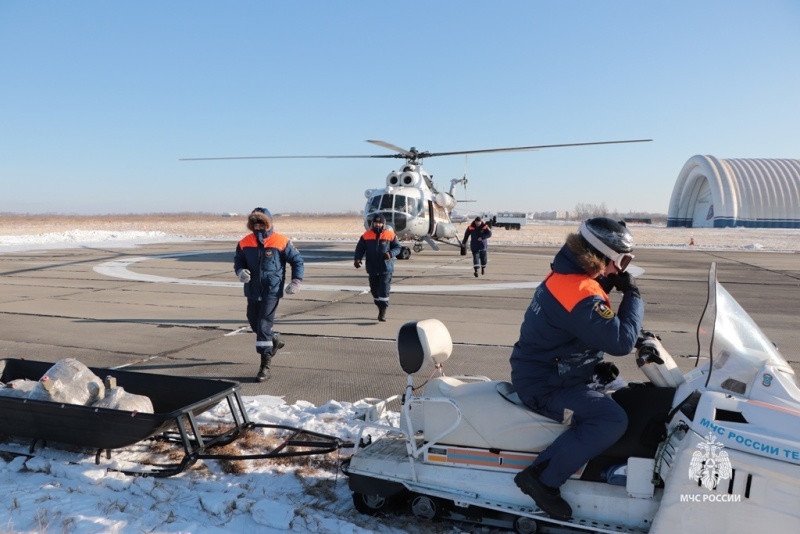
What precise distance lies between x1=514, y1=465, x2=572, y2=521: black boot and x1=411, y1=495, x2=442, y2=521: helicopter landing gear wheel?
1.80 ft

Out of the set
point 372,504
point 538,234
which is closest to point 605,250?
point 372,504

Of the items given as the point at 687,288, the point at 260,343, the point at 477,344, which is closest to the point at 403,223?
the point at 687,288

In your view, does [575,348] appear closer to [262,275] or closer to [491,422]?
[491,422]

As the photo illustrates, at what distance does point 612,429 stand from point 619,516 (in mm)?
455

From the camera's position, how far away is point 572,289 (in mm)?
2986

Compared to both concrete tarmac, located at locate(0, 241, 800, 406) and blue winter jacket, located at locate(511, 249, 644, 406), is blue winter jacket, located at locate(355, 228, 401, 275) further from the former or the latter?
blue winter jacket, located at locate(511, 249, 644, 406)

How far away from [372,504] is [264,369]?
318cm

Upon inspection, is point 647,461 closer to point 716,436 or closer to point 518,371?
point 716,436

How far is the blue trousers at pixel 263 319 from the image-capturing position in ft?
20.5

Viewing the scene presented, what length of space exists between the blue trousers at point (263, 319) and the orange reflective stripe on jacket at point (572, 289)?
393 cm

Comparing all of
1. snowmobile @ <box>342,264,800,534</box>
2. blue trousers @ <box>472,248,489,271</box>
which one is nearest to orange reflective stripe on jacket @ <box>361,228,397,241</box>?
snowmobile @ <box>342,264,800,534</box>

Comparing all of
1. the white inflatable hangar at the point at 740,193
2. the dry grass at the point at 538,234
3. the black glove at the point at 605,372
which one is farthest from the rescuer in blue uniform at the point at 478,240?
the white inflatable hangar at the point at 740,193

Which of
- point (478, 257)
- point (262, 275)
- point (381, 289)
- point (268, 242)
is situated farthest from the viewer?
point (478, 257)

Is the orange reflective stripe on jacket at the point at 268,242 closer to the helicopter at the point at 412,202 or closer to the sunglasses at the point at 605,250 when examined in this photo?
the sunglasses at the point at 605,250
